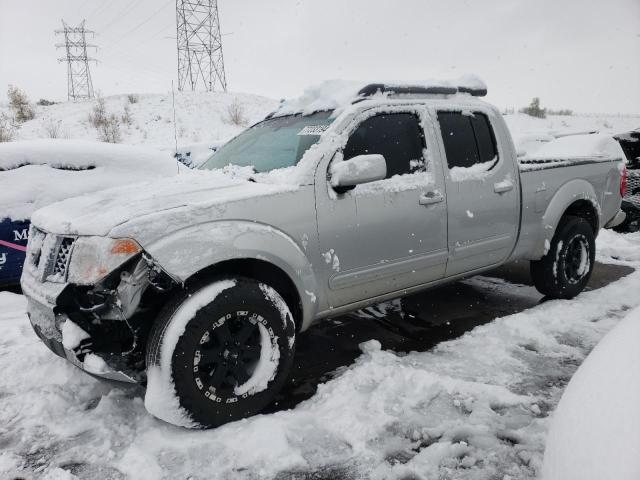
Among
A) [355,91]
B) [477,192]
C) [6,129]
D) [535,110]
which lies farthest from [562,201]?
[535,110]

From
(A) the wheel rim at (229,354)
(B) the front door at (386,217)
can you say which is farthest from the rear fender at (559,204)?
(A) the wheel rim at (229,354)

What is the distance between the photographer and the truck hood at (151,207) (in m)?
2.34

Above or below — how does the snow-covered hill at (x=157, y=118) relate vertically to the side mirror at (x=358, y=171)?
above

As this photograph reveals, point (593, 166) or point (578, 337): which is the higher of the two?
point (593, 166)

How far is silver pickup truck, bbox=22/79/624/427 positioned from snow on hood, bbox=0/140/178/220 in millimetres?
1843

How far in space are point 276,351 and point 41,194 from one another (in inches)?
134

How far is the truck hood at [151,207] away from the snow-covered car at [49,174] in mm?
1801

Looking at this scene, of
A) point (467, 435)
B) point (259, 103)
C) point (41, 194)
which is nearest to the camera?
point (467, 435)

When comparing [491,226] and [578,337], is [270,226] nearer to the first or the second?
[491,226]

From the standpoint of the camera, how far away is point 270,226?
8.66 ft

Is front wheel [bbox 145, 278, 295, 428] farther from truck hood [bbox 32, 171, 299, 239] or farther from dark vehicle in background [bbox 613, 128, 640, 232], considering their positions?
dark vehicle in background [bbox 613, 128, 640, 232]

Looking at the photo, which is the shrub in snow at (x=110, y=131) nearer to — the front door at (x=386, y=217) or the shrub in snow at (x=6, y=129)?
the shrub in snow at (x=6, y=129)

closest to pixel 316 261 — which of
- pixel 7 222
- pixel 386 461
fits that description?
pixel 386 461

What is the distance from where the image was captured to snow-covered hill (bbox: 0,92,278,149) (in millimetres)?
20312
